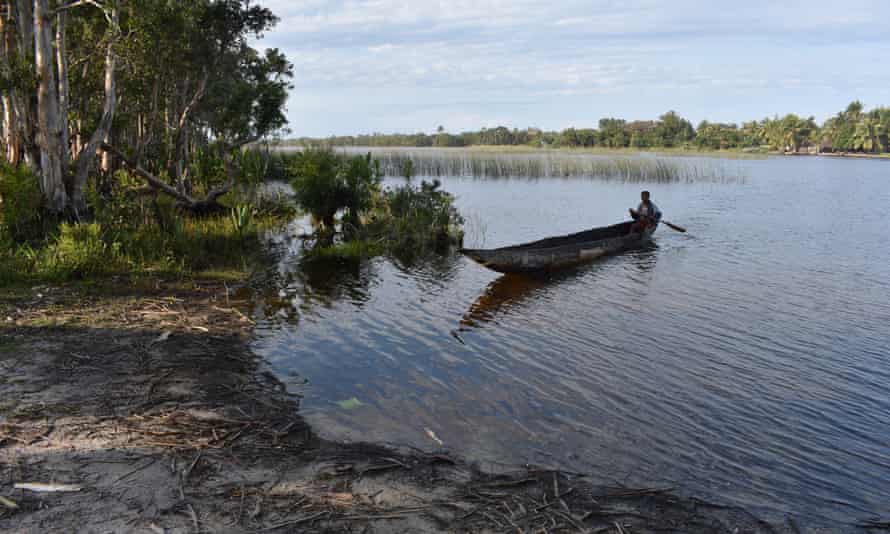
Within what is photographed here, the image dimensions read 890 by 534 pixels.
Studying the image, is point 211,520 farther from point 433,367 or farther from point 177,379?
point 433,367

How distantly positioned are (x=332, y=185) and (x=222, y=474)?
40.2 feet

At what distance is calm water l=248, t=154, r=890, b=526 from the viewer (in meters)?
4.94

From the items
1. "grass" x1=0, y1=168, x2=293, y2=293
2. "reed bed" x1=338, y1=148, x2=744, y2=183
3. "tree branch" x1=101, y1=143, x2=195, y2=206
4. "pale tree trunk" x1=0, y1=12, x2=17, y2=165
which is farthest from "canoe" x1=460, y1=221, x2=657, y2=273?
"reed bed" x1=338, y1=148, x2=744, y2=183

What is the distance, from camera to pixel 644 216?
1627 centimetres

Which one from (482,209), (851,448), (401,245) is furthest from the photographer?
(482,209)

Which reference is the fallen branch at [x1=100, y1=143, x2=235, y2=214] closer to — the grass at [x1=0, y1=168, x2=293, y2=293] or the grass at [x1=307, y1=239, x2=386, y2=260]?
the grass at [x1=0, y1=168, x2=293, y2=293]

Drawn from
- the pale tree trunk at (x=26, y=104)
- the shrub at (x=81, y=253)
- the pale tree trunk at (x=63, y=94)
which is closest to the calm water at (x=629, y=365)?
the shrub at (x=81, y=253)

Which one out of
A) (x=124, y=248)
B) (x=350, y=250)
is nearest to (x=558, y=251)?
(x=350, y=250)

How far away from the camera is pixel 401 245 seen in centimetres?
1478

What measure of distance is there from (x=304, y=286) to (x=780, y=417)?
A: 25.0 feet

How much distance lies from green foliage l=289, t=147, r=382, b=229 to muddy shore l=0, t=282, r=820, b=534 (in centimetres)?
988

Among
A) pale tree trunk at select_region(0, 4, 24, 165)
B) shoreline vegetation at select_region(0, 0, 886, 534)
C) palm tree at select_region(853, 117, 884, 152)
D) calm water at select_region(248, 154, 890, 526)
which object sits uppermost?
palm tree at select_region(853, 117, 884, 152)

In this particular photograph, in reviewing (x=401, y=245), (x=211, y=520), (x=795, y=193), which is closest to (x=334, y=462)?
(x=211, y=520)

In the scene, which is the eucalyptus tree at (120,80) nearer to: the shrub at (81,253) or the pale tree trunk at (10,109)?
the pale tree trunk at (10,109)
